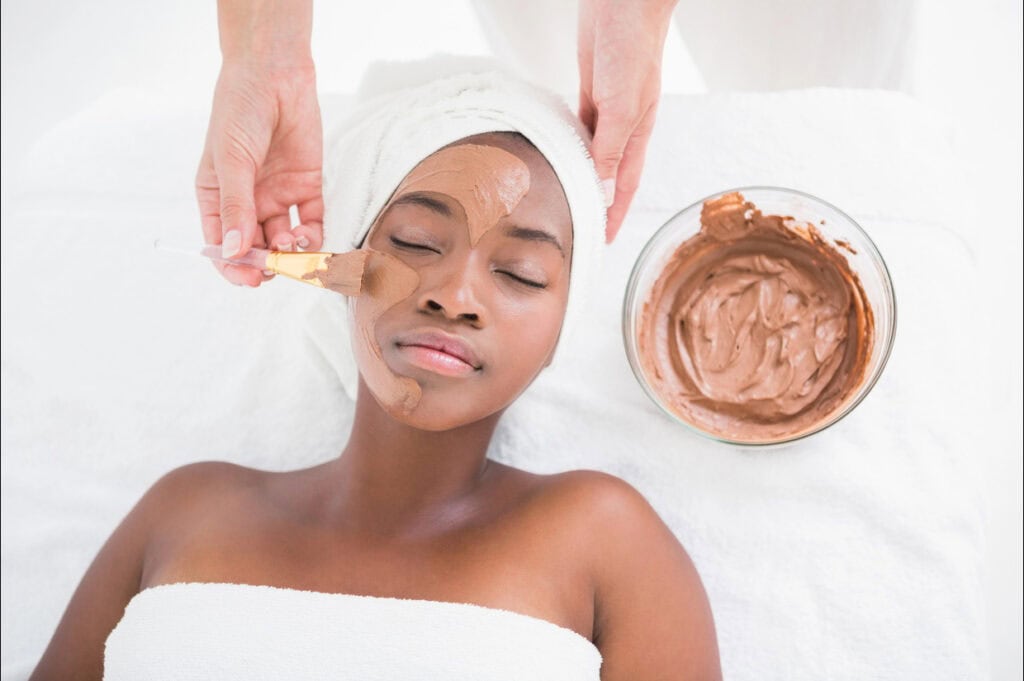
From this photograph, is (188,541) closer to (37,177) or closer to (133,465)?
(133,465)

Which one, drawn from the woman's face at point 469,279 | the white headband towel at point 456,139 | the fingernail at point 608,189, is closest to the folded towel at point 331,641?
the woman's face at point 469,279

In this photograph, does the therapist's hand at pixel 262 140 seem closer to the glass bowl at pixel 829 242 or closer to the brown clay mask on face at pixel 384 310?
the brown clay mask on face at pixel 384 310

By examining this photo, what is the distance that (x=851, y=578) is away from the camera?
1.44 meters

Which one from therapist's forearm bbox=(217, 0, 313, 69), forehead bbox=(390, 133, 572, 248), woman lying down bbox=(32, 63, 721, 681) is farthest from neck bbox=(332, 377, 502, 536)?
therapist's forearm bbox=(217, 0, 313, 69)

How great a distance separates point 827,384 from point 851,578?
34 centimetres

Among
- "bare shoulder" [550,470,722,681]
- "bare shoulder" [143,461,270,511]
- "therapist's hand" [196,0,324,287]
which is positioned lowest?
"bare shoulder" [550,470,722,681]

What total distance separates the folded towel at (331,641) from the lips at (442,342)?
1.23ft

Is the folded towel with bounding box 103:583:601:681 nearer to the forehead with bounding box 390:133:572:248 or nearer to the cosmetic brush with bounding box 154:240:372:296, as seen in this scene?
the cosmetic brush with bounding box 154:240:372:296

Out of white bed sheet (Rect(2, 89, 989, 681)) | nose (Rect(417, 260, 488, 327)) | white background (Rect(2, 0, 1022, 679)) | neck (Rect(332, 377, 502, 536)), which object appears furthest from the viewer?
white background (Rect(2, 0, 1022, 679))

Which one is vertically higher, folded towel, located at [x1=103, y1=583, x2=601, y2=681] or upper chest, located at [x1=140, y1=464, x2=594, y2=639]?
upper chest, located at [x1=140, y1=464, x2=594, y2=639]

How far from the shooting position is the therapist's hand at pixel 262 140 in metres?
1.29

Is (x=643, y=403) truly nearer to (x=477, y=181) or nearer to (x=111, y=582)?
(x=477, y=181)

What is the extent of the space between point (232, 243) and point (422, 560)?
0.55 m

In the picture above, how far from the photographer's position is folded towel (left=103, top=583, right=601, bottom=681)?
3.92ft
